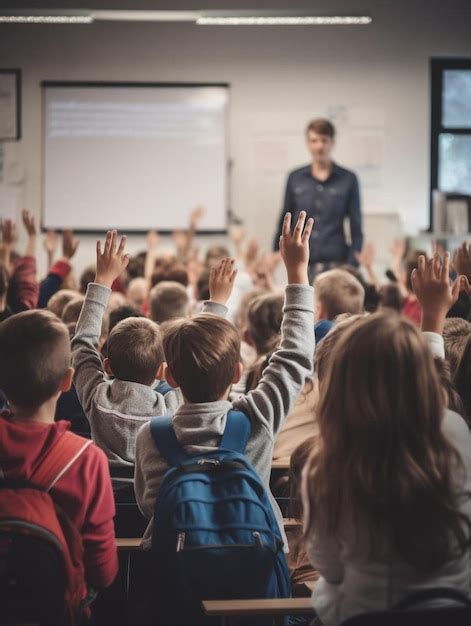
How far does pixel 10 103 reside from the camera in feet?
26.4

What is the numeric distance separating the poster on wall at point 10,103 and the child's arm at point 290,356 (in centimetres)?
647

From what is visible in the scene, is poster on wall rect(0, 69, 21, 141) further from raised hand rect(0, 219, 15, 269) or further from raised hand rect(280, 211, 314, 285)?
raised hand rect(280, 211, 314, 285)

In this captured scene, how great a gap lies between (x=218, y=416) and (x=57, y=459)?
0.37 m

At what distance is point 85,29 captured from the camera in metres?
8.03

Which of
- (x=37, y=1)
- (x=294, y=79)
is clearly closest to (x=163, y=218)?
(x=294, y=79)

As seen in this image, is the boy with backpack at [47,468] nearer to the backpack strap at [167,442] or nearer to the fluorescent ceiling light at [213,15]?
the backpack strap at [167,442]

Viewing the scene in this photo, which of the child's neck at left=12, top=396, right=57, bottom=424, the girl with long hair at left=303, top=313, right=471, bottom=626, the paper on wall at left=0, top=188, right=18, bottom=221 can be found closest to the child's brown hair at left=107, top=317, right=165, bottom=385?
the child's neck at left=12, top=396, right=57, bottom=424

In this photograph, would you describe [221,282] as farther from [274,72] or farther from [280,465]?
[274,72]

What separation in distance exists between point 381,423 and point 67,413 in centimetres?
153

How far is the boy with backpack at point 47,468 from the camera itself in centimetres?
159

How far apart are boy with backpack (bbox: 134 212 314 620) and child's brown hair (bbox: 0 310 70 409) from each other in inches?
9.3

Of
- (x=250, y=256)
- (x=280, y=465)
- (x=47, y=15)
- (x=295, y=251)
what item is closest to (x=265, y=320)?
(x=280, y=465)

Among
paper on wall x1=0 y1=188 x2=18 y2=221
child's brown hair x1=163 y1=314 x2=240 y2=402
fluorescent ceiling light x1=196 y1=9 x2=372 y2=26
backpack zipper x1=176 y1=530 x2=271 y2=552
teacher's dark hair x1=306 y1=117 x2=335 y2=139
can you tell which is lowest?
backpack zipper x1=176 y1=530 x2=271 y2=552

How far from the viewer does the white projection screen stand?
795 cm
